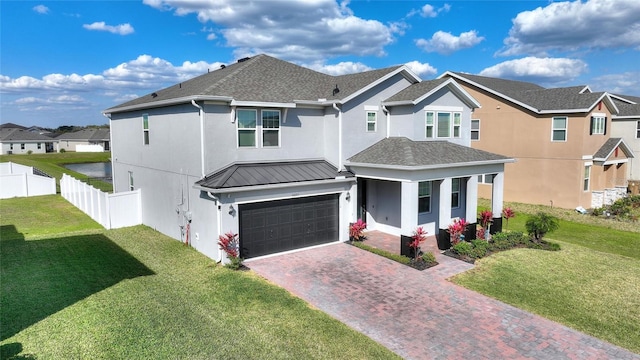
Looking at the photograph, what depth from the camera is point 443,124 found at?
17531mm

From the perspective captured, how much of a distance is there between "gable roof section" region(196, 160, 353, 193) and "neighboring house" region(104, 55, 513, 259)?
0.17 feet

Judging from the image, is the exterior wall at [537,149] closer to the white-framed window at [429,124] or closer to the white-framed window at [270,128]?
the white-framed window at [429,124]

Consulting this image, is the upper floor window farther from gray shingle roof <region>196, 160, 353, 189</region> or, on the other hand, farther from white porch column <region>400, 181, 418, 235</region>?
gray shingle roof <region>196, 160, 353, 189</region>

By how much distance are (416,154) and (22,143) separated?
86.3 meters

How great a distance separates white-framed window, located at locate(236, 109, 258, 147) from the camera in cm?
1428

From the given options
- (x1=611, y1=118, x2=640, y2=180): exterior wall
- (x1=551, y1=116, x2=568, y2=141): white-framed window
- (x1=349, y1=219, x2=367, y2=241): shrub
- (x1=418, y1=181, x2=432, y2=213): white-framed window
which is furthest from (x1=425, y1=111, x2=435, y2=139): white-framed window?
(x1=611, y1=118, x2=640, y2=180): exterior wall

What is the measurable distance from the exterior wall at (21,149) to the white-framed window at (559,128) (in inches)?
3403

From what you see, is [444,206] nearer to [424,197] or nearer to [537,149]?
[424,197]

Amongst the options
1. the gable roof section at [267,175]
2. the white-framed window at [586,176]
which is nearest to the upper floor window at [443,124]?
the gable roof section at [267,175]

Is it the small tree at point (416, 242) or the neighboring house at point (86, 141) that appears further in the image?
the neighboring house at point (86, 141)

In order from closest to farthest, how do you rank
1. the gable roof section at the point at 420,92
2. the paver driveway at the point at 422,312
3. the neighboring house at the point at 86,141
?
the paver driveway at the point at 422,312, the gable roof section at the point at 420,92, the neighboring house at the point at 86,141

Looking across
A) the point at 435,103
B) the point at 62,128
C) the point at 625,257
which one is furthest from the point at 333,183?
the point at 62,128

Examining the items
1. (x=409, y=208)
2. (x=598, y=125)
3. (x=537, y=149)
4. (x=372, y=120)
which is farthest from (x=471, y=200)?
(x=598, y=125)

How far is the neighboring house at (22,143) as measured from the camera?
73.1 m
